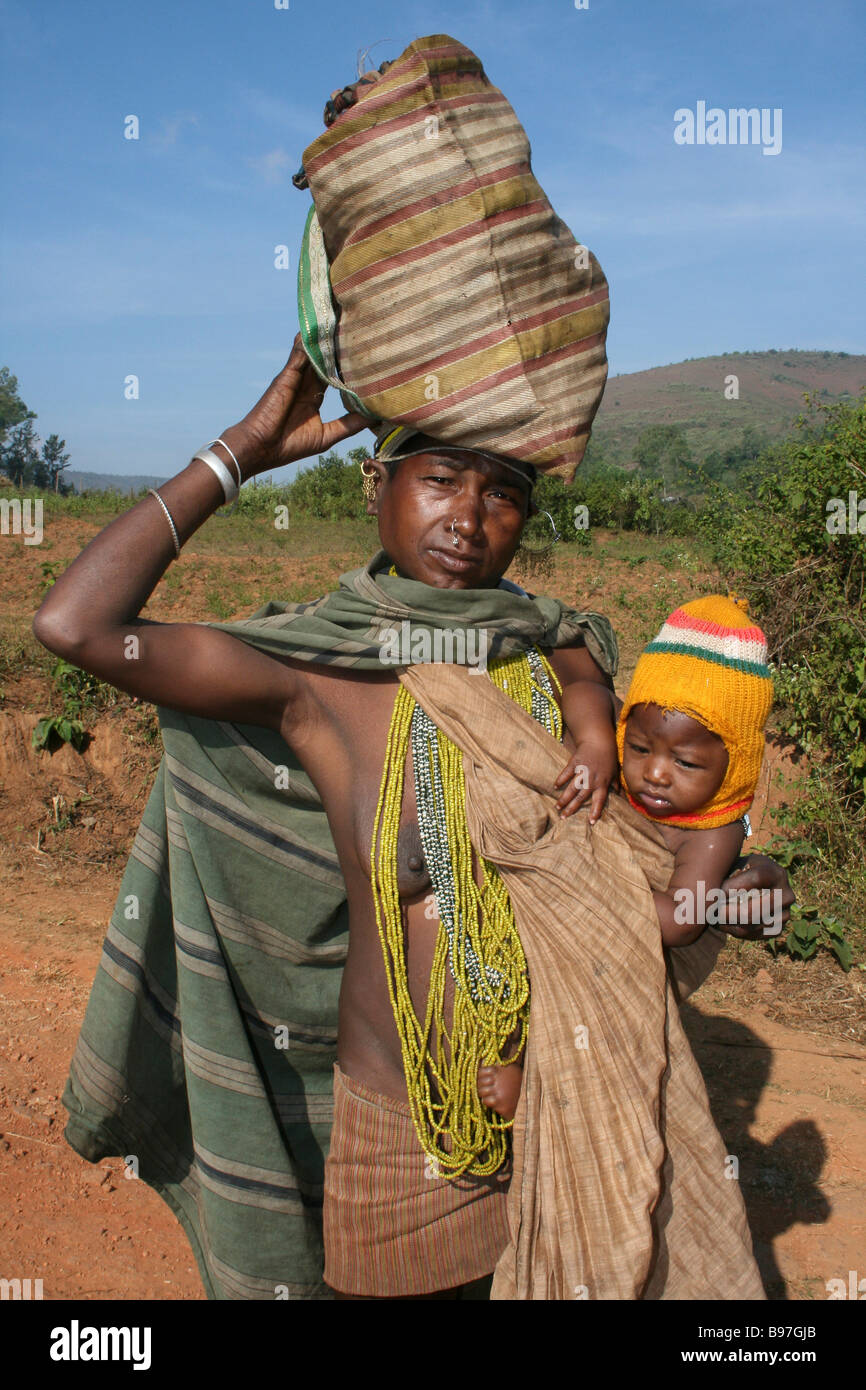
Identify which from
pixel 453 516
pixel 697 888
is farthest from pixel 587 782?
pixel 453 516

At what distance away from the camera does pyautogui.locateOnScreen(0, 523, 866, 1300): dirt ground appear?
3.18 m

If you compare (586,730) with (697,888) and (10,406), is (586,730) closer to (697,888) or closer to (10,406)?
(697,888)

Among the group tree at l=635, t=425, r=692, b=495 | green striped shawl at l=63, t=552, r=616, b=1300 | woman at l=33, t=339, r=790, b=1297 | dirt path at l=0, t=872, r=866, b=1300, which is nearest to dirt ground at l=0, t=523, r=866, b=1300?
dirt path at l=0, t=872, r=866, b=1300

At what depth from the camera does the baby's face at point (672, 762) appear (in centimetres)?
184

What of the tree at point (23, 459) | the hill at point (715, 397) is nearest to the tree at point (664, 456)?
the hill at point (715, 397)

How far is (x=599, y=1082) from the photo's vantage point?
1782 millimetres

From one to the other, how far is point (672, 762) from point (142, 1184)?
2.68 m

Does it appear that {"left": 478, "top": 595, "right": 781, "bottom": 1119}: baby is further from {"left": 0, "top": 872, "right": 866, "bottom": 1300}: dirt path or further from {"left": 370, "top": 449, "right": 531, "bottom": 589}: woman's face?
{"left": 0, "top": 872, "right": 866, "bottom": 1300}: dirt path

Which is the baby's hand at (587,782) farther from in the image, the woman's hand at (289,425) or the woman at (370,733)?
the woman's hand at (289,425)

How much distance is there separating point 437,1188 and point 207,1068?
1.93 feet

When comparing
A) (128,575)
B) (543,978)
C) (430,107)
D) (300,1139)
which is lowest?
(300,1139)

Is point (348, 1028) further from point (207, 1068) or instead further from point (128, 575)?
point (128, 575)

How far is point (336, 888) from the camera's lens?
233 centimetres

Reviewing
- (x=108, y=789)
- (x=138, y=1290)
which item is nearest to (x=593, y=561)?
(x=108, y=789)
